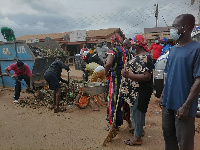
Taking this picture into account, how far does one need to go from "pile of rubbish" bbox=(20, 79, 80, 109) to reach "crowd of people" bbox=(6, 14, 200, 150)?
664mm

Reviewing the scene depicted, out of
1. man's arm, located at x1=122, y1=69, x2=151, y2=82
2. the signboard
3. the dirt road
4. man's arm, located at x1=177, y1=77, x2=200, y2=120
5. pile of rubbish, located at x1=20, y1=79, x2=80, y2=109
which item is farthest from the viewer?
the signboard

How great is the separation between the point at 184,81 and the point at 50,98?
504 cm

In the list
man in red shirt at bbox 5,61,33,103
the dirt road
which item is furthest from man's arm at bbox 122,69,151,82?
man in red shirt at bbox 5,61,33,103

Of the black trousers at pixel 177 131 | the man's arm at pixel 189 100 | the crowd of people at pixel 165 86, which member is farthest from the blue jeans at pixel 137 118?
the man's arm at pixel 189 100

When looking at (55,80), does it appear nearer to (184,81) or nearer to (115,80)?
(115,80)

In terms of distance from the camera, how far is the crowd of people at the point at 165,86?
1998mm

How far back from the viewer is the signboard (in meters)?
21.2

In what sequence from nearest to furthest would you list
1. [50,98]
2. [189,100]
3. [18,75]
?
[189,100] < [50,98] < [18,75]

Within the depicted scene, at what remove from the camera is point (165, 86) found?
7.53 feet

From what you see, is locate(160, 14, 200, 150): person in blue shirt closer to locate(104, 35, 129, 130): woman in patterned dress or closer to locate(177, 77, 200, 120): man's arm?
locate(177, 77, 200, 120): man's arm

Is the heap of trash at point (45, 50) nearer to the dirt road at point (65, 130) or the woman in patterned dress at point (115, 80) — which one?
the dirt road at point (65, 130)

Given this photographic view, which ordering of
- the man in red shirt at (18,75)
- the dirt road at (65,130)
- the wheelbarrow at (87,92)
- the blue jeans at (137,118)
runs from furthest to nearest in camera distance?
the man in red shirt at (18,75) < the wheelbarrow at (87,92) < the dirt road at (65,130) < the blue jeans at (137,118)

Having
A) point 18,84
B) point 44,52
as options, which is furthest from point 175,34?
point 44,52

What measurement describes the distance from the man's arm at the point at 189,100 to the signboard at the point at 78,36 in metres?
19.9
